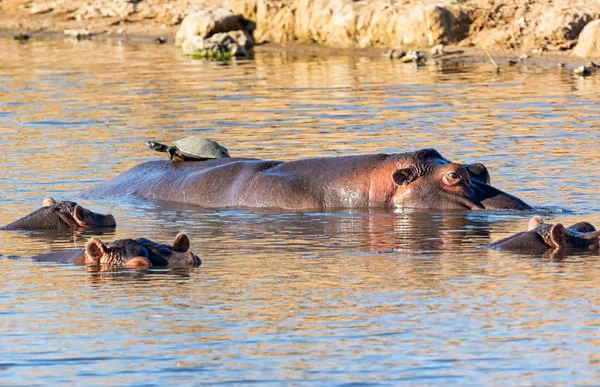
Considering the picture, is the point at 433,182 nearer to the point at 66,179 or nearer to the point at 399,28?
the point at 66,179

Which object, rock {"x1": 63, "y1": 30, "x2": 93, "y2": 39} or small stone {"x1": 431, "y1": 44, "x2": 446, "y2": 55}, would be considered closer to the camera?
small stone {"x1": 431, "y1": 44, "x2": 446, "y2": 55}

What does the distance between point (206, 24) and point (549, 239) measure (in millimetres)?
20527

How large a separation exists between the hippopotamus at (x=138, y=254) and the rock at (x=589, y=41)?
1514 cm

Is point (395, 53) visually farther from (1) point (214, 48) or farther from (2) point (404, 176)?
(2) point (404, 176)

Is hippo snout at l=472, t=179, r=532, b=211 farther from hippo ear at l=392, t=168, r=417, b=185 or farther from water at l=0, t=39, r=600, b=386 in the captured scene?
hippo ear at l=392, t=168, r=417, b=185

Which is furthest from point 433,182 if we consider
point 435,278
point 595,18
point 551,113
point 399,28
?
point 399,28

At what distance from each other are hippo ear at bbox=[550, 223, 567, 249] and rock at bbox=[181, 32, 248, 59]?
1946 cm

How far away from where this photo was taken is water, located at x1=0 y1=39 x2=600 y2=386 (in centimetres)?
594

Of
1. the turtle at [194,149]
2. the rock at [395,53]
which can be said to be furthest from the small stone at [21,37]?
the turtle at [194,149]

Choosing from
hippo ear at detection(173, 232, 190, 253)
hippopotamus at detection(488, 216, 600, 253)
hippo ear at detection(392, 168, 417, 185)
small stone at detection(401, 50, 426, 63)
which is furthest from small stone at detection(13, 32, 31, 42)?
hippopotamus at detection(488, 216, 600, 253)

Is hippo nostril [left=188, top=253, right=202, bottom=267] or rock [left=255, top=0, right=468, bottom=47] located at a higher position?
rock [left=255, top=0, right=468, bottom=47]

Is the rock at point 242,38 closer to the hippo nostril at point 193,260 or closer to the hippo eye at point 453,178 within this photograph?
the hippo eye at point 453,178

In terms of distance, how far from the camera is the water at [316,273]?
5.94 m

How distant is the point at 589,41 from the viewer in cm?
2234
